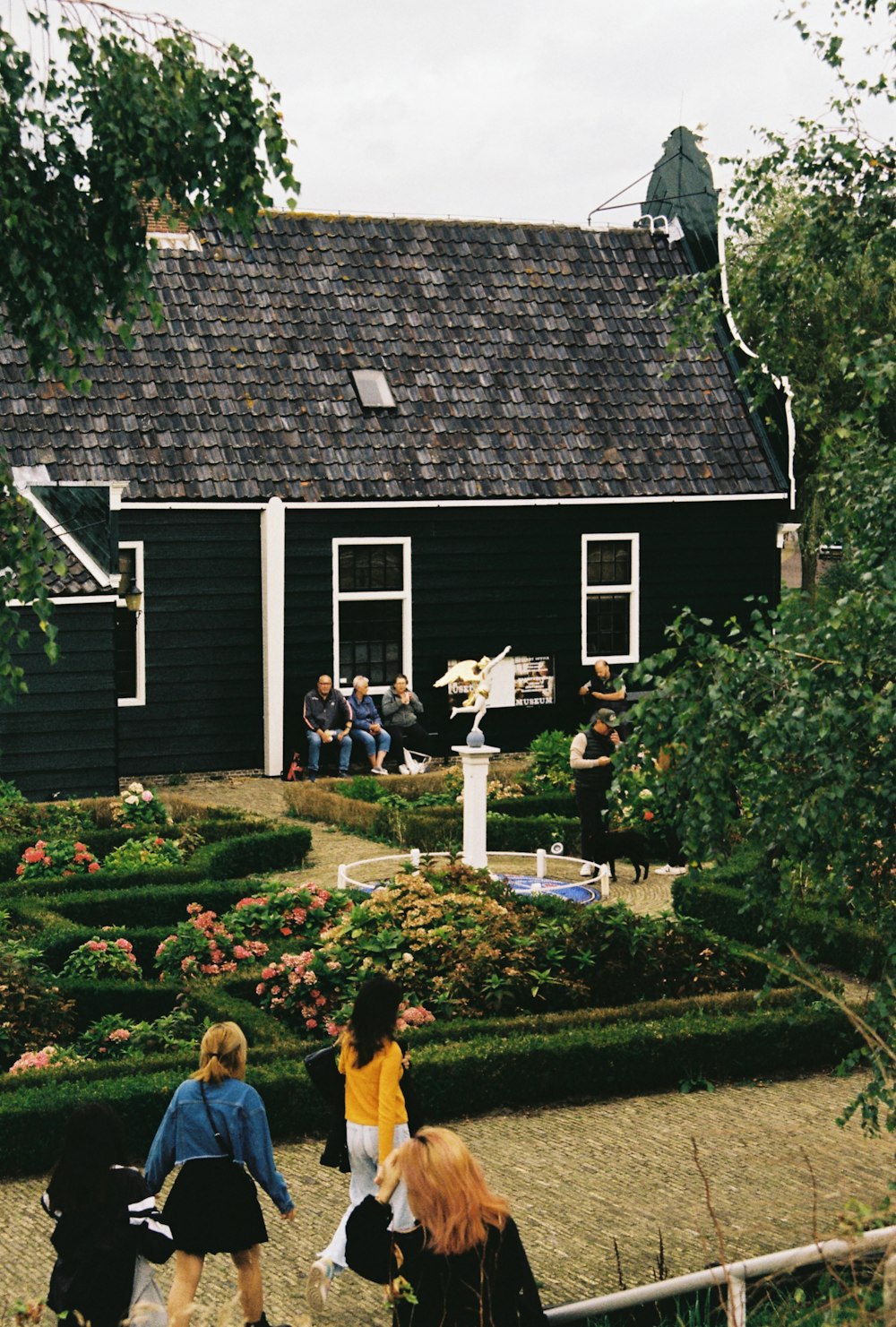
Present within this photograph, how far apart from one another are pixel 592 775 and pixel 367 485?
733cm

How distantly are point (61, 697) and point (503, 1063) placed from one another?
10.1 m

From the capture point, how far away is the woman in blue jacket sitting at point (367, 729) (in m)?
22.1

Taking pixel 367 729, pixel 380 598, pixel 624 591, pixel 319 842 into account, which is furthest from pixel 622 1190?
pixel 624 591

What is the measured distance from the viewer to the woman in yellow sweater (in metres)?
7.83

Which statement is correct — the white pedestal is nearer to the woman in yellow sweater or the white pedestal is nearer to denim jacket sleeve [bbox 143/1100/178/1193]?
the woman in yellow sweater

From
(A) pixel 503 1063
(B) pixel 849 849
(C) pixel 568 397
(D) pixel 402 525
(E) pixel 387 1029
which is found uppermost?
(C) pixel 568 397

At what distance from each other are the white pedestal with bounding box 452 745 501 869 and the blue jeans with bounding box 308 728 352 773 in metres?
5.99

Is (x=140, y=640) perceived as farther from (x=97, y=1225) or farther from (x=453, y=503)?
(x=97, y=1225)

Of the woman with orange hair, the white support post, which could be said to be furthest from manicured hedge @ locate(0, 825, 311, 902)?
the white support post

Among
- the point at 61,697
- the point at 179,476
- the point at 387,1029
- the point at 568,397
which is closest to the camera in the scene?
the point at 387,1029

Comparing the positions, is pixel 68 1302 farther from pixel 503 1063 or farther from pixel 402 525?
pixel 402 525

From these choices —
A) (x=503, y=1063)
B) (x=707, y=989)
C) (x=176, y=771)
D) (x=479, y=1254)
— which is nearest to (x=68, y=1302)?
(x=479, y=1254)

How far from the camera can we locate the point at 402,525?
75.7 feet

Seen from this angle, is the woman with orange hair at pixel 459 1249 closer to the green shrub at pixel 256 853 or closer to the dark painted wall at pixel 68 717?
the green shrub at pixel 256 853
